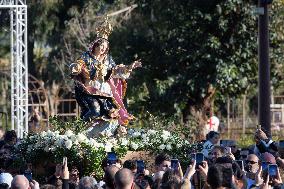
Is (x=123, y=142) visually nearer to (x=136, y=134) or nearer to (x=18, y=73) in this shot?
(x=136, y=134)

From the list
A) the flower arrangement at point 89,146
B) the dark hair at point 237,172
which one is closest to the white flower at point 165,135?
the flower arrangement at point 89,146

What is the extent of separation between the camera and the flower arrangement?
17.8 metres

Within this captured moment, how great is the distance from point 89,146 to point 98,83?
7.28ft

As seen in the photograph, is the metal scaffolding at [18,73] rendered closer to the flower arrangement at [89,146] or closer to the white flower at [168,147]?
the flower arrangement at [89,146]

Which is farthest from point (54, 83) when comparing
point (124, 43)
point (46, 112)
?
point (124, 43)

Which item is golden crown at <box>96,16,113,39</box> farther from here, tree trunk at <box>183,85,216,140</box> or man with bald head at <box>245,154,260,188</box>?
tree trunk at <box>183,85,216,140</box>

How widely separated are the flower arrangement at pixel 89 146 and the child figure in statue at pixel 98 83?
85 cm

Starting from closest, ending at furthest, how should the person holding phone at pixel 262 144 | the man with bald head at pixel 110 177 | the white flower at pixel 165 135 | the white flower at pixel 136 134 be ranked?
the man with bald head at pixel 110 177
the person holding phone at pixel 262 144
the white flower at pixel 165 135
the white flower at pixel 136 134

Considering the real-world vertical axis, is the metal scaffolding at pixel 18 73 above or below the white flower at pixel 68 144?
above

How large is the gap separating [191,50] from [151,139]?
10.4 meters

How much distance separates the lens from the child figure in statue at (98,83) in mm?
19703

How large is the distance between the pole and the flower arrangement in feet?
9.59

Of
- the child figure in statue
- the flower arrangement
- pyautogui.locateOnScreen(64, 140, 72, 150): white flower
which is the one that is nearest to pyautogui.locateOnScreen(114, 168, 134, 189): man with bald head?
the flower arrangement

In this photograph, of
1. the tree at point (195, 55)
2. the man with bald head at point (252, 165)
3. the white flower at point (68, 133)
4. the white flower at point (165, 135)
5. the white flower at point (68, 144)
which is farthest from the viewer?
the tree at point (195, 55)
